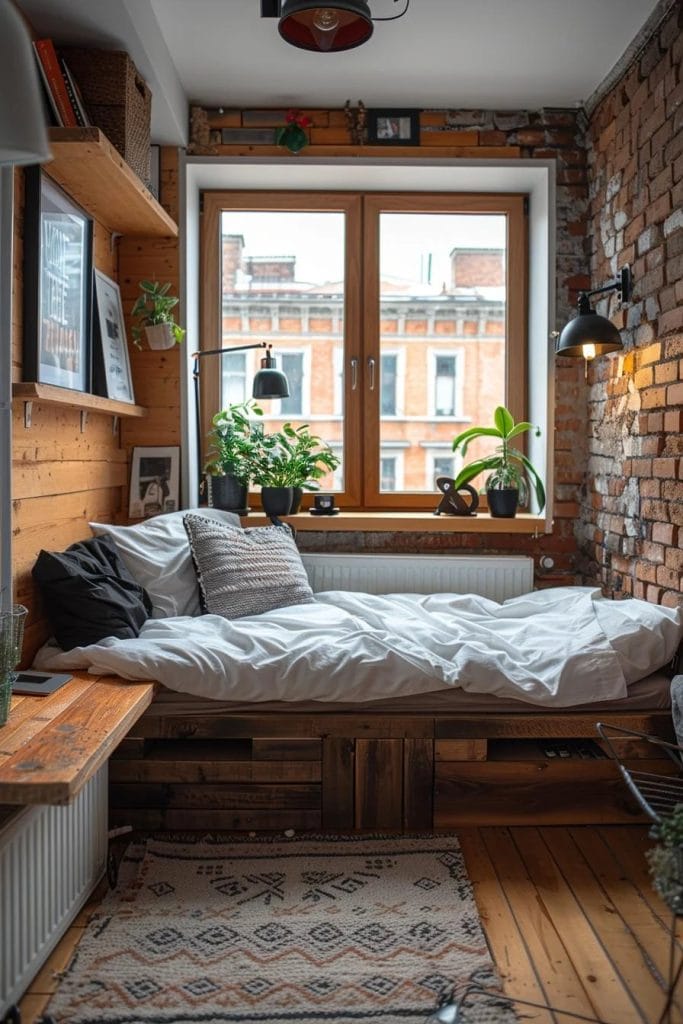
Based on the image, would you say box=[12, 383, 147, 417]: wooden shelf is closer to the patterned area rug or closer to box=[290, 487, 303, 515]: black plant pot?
box=[290, 487, 303, 515]: black plant pot

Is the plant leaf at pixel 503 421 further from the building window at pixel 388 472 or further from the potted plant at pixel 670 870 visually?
the potted plant at pixel 670 870

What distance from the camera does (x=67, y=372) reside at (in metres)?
2.91

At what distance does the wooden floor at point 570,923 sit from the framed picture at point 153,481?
1.91 m

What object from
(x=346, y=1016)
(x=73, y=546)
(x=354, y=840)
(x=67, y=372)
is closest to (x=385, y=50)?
(x=67, y=372)

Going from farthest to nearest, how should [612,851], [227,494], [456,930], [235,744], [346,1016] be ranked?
[227,494] → [235,744] → [612,851] → [456,930] → [346,1016]

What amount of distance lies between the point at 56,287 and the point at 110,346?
Result: 622 mm

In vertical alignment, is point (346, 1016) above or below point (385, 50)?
below

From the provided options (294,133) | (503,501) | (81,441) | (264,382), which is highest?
(294,133)

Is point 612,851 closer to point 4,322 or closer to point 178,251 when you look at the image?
point 4,322

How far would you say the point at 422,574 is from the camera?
12.5 ft

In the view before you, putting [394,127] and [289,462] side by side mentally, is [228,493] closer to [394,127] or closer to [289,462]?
[289,462]

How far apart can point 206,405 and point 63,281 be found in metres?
1.26

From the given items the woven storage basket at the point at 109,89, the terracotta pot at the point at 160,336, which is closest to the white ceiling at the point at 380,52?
the woven storage basket at the point at 109,89

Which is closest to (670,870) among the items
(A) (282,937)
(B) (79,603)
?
(A) (282,937)
